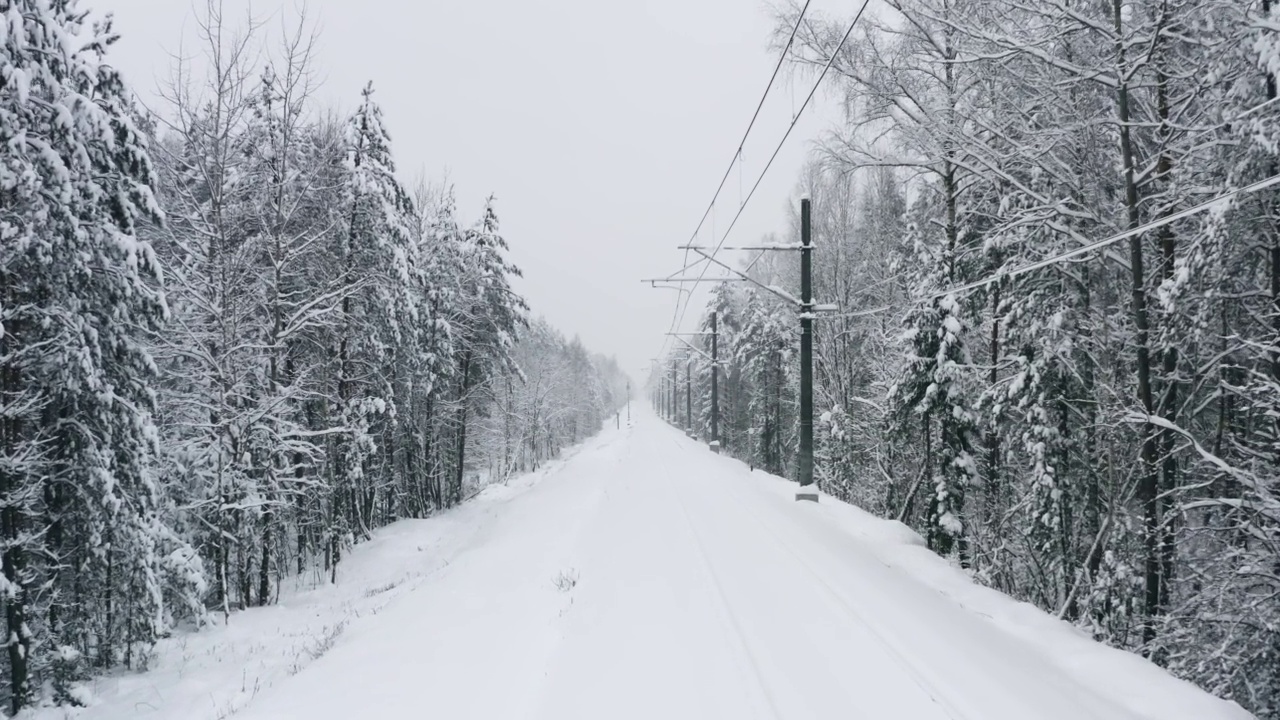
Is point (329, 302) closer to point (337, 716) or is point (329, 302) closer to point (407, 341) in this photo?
point (407, 341)

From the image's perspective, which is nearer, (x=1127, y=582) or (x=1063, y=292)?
(x=1127, y=582)

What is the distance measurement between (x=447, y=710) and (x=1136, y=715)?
5.19 m

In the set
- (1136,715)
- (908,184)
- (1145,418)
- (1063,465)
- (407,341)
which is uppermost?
(908,184)

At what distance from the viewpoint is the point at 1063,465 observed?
9539mm

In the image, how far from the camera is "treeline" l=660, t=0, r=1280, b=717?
5.56 m

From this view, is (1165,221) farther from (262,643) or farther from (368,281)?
(368,281)

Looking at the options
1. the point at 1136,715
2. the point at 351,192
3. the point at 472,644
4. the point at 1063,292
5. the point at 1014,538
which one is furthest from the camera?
the point at 351,192

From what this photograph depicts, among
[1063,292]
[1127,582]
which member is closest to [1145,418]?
[1127,582]

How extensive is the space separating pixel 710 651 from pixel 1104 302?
9610 millimetres

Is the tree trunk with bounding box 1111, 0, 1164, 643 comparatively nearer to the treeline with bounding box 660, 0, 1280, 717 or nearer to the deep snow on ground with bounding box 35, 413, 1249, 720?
the treeline with bounding box 660, 0, 1280, 717

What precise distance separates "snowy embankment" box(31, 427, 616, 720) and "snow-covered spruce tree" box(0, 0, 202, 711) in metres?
0.74

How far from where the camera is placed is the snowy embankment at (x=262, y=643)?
7.68m

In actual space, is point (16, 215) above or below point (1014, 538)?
above

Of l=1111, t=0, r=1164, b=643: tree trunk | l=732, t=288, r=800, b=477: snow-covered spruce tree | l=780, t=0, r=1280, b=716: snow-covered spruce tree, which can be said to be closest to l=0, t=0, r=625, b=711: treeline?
l=780, t=0, r=1280, b=716: snow-covered spruce tree
